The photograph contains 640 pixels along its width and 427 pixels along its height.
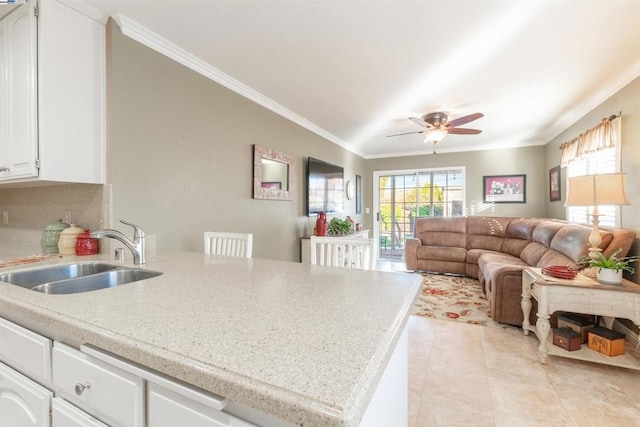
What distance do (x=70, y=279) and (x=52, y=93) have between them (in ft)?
3.67

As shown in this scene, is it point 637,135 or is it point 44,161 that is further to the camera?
point 637,135

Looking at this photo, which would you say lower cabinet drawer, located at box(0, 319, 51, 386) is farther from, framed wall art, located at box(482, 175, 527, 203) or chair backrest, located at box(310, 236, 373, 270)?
framed wall art, located at box(482, 175, 527, 203)

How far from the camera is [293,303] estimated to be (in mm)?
913

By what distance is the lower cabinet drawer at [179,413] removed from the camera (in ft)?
1.73

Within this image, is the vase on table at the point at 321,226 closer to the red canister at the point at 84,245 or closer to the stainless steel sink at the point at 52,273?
the red canister at the point at 84,245

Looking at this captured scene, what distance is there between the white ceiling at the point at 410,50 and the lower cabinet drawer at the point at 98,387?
1965 mm

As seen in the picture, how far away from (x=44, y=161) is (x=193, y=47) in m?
1.30

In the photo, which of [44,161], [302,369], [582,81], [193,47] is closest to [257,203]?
[193,47]

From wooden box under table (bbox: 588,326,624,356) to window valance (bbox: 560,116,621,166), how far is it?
6.30ft

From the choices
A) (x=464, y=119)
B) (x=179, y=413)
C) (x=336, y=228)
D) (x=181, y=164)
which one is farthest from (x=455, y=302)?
(x=179, y=413)

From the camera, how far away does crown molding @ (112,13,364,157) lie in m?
1.94

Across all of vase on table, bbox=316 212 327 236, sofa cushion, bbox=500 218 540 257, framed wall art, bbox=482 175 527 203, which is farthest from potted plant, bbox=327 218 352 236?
framed wall art, bbox=482 175 527 203

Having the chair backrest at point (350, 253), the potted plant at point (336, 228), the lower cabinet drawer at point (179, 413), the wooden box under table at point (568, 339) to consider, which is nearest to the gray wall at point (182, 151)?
the potted plant at point (336, 228)

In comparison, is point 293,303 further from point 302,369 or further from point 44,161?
point 44,161
